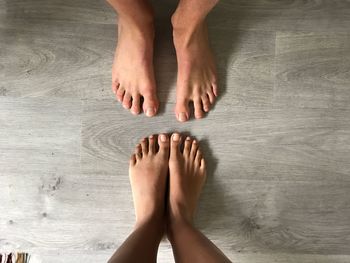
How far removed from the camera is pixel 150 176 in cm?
104

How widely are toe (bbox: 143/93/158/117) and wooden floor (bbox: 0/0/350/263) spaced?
21 millimetres

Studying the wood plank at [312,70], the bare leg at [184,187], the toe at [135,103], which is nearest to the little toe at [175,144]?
A: the bare leg at [184,187]

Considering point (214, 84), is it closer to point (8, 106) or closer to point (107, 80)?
point (107, 80)

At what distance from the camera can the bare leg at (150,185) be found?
0.98 m

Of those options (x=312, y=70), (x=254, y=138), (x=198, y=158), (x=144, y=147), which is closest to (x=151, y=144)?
(x=144, y=147)

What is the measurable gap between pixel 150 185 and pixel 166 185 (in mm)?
53

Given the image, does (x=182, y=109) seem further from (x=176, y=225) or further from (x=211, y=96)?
(x=176, y=225)

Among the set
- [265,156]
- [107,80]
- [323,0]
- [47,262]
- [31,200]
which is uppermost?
[323,0]

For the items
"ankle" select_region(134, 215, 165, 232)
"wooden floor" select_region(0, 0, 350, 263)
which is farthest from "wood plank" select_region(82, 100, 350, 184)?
"ankle" select_region(134, 215, 165, 232)

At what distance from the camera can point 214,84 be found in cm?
105

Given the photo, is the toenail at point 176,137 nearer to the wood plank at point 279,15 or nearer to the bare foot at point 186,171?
the bare foot at point 186,171

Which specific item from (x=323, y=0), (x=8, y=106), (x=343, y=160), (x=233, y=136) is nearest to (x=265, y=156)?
(x=233, y=136)

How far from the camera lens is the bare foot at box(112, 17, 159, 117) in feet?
3.22

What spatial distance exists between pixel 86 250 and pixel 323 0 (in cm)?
85
